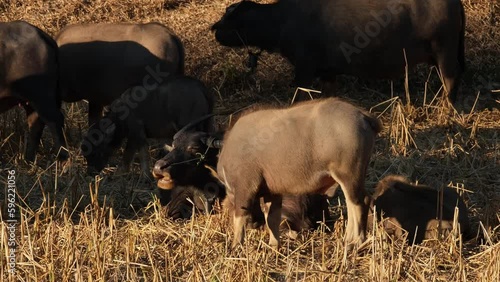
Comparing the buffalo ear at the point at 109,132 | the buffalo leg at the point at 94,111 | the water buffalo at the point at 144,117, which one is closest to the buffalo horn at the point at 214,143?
the water buffalo at the point at 144,117

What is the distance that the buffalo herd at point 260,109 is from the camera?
842cm

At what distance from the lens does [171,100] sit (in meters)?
11.4

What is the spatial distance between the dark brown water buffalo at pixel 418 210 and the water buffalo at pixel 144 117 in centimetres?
271

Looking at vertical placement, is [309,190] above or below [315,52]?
above

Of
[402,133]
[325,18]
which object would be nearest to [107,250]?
[402,133]

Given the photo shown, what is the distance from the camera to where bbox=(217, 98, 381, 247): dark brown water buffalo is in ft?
27.0

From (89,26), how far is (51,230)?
510 cm

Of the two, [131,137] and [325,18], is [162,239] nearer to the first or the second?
[131,137]

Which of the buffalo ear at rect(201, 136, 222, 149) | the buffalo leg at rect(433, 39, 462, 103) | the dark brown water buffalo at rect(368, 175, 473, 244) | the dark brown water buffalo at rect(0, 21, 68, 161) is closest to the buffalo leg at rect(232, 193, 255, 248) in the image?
the buffalo ear at rect(201, 136, 222, 149)

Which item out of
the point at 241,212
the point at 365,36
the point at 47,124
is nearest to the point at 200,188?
the point at 241,212

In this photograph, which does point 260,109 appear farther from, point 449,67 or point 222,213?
point 449,67

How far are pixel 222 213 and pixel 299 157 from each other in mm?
1056

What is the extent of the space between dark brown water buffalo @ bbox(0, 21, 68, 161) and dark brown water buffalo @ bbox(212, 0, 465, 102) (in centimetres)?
315

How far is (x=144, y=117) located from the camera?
11617mm
